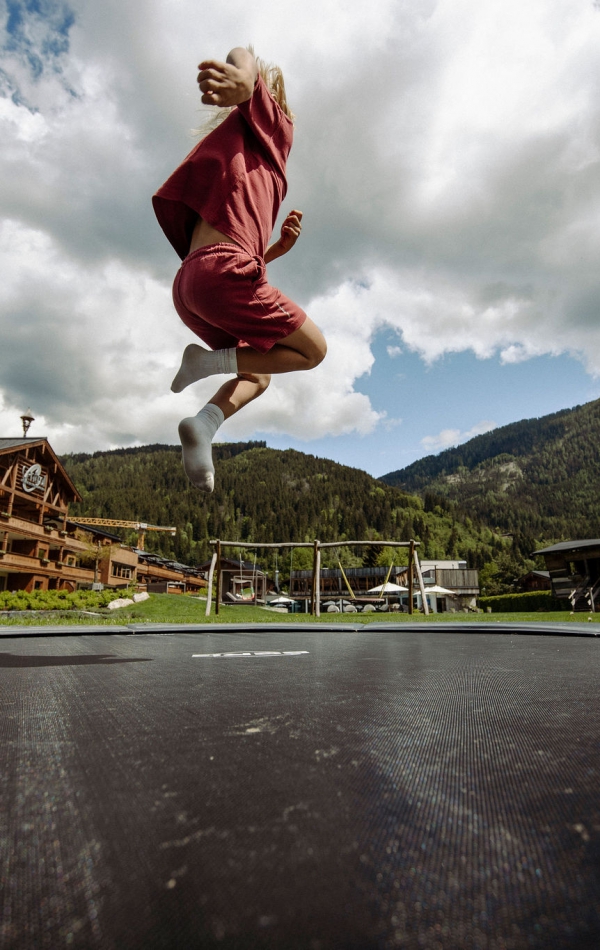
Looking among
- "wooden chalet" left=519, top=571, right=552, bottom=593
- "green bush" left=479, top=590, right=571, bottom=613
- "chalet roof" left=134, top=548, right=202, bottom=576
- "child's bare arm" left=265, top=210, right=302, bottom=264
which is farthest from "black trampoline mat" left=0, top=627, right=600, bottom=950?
"wooden chalet" left=519, top=571, right=552, bottom=593

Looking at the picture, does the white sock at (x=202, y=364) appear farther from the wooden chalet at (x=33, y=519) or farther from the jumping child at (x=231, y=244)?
the wooden chalet at (x=33, y=519)

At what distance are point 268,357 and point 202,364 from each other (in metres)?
0.24

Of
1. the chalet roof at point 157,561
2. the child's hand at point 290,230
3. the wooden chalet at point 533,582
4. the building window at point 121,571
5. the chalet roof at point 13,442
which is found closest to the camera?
the child's hand at point 290,230

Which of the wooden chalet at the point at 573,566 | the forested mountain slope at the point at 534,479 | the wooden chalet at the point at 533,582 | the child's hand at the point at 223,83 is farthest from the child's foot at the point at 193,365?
the forested mountain slope at the point at 534,479

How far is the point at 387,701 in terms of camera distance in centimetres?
82

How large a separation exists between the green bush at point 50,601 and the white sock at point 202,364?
758 centimetres

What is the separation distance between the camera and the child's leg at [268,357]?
5.81ft

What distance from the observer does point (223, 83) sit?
1564mm

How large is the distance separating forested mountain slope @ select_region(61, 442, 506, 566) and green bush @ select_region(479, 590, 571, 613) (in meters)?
28.7

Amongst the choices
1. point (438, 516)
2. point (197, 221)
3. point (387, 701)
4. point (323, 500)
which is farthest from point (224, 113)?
point (438, 516)

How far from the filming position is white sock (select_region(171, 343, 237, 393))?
1.81m

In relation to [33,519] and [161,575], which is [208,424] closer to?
[33,519]

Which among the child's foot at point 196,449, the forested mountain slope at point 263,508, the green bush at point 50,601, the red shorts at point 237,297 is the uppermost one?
the forested mountain slope at point 263,508

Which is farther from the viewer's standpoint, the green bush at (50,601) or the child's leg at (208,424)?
the green bush at (50,601)
